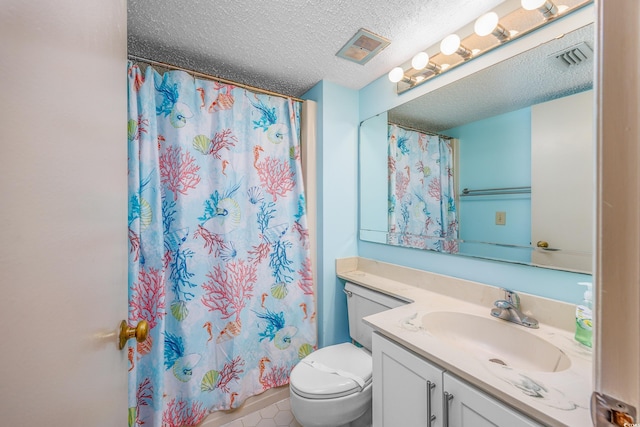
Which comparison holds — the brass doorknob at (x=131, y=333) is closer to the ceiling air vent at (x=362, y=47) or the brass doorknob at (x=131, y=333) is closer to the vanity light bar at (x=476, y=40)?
A: the ceiling air vent at (x=362, y=47)

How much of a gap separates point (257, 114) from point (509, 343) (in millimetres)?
1788

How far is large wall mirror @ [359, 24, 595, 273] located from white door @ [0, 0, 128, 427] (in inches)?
43.1

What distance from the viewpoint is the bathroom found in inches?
8.9

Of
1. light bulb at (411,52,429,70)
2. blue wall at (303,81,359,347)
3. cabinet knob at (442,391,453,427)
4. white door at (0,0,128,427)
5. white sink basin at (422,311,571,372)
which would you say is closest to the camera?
white door at (0,0,128,427)

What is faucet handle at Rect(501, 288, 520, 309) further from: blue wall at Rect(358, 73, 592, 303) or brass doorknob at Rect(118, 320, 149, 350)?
brass doorknob at Rect(118, 320, 149, 350)

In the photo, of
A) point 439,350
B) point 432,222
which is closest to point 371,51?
point 432,222

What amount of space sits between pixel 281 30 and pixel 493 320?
1.67 meters

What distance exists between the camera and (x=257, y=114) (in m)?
1.65

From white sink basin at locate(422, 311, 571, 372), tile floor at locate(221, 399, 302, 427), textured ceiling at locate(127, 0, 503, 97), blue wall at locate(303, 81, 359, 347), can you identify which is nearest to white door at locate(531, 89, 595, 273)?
white sink basin at locate(422, 311, 571, 372)

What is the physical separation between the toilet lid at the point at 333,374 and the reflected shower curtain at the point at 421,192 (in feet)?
2.40

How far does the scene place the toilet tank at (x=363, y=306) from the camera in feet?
4.58

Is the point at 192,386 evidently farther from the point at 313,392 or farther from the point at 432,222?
the point at 432,222

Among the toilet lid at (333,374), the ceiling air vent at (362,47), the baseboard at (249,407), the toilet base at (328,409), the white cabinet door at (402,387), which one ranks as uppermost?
the ceiling air vent at (362,47)

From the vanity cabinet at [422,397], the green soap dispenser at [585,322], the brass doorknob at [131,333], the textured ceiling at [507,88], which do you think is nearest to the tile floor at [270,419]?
the vanity cabinet at [422,397]
